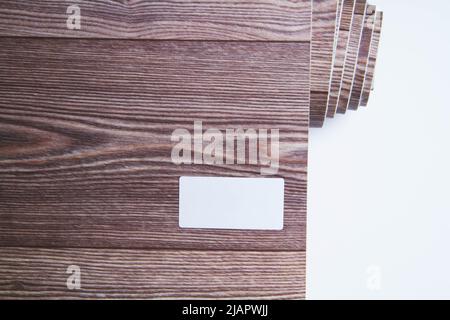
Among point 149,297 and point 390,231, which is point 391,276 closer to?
point 390,231

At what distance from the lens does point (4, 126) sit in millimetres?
806

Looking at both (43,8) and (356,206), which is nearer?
(43,8)

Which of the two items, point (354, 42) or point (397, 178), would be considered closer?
point (354, 42)

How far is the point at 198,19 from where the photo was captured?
2.58 feet

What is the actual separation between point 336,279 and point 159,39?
2.41 feet

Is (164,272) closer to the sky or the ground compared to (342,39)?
closer to the ground

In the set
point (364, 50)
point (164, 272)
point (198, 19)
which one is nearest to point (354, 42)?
point (364, 50)

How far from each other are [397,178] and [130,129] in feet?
2.31

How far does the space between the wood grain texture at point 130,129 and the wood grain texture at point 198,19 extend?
0.01 meters

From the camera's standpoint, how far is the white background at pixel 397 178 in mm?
1291

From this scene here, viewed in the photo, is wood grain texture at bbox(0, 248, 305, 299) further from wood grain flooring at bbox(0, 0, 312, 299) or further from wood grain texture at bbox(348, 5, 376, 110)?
wood grain texture at bbox(348, 5, 376, 110)

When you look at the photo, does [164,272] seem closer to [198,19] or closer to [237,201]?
[237,201]

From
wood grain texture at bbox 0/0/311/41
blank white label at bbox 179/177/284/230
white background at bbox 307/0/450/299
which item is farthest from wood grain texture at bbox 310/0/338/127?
white background at bbox 307/0/450/299
